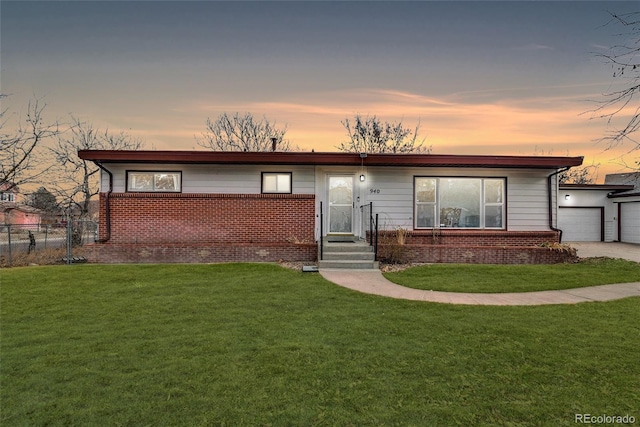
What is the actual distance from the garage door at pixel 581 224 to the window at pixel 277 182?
15.1m

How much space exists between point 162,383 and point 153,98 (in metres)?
14.4

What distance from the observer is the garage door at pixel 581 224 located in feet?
57.7

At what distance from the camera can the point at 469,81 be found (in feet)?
43.1

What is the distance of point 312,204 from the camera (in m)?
11.0

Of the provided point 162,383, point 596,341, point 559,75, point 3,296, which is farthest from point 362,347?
point 559,75

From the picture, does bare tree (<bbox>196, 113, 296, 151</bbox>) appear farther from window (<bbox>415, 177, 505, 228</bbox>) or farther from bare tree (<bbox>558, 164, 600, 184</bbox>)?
bare tree (<bbox>558, 164, 600, 184</bbox>)

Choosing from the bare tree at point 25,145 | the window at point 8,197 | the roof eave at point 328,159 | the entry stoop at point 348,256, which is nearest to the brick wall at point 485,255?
the entry stoop at point 348,256

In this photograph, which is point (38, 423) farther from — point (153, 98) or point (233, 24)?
point (153, 98)

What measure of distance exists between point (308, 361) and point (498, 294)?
15.5 feet

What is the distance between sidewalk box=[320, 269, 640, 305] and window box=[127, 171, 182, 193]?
6512 mm

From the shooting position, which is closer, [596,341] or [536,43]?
[596,341]

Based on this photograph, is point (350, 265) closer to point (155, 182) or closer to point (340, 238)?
point (340, 238)

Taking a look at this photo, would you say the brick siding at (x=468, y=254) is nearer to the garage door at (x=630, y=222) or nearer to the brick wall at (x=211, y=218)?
the brick wall at (x=211, y=218)

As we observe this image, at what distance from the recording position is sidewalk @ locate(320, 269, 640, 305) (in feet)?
19.4
